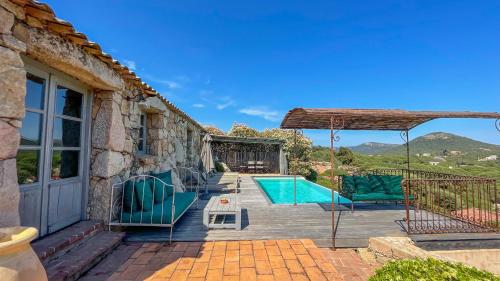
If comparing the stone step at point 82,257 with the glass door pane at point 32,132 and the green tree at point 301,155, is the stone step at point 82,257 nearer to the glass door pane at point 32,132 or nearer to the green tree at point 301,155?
the glass door pane at point 32,132

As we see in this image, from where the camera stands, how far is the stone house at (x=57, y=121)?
6.57 feet

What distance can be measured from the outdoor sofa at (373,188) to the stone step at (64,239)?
5491 mm

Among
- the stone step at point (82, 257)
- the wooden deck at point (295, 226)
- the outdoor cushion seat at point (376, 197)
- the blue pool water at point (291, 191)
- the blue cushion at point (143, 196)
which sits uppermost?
the blue cushion at point (143, 196)

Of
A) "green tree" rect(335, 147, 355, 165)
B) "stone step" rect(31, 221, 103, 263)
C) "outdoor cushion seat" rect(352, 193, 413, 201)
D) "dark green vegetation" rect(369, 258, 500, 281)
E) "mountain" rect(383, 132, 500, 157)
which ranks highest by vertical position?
"mountain" rect(383, 132, 500, 157)

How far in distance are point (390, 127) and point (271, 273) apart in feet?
19.0

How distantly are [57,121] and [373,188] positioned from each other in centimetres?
710

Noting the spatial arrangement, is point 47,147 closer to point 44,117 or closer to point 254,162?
point 44,117

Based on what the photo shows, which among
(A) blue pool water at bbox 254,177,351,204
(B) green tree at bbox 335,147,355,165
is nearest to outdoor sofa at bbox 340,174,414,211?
(A) blue pool water at bbox 254,177,351,204

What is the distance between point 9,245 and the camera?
1426 mm

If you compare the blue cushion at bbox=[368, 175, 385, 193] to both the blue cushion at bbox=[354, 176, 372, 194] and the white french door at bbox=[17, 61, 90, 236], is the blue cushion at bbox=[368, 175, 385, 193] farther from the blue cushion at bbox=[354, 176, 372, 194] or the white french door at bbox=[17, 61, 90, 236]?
the white french door at bbox=[17, 61, 90, 236]

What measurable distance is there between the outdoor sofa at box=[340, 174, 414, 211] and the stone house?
17.0 feet

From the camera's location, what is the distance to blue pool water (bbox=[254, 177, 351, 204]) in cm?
852

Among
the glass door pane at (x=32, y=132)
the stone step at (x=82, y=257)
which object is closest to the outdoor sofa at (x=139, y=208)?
the stone step at (x=82, y=257)

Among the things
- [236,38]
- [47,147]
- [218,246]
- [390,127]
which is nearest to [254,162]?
[236,38]
